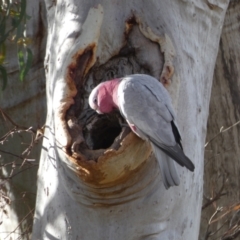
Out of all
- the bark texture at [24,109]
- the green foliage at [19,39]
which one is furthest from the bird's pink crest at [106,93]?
the bark texture at [24,109]

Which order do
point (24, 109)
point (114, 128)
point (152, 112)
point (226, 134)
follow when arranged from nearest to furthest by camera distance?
point (152, 112) → point (114, 128) → point (24, 109) → point (226, 134)

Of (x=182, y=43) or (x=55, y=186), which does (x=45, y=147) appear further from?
(x=182, y=43)

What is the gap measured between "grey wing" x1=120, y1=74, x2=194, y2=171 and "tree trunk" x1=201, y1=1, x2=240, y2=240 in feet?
2.56

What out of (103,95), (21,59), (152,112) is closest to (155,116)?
(152,112)

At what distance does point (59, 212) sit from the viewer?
176 cm

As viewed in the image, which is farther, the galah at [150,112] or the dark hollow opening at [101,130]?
the dark hollow opening at [101,130]

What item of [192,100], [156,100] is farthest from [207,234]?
[156,100]

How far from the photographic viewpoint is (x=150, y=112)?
1.71 meters

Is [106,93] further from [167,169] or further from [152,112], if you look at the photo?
[167,169]

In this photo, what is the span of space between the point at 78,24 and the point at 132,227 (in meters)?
0.53

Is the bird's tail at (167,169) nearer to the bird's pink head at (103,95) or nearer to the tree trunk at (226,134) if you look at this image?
the bird's pink head at (103,95)

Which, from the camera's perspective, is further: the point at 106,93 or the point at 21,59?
the point at 21,59

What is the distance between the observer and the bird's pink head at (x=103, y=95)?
5.60 ft

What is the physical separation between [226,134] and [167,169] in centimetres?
102
